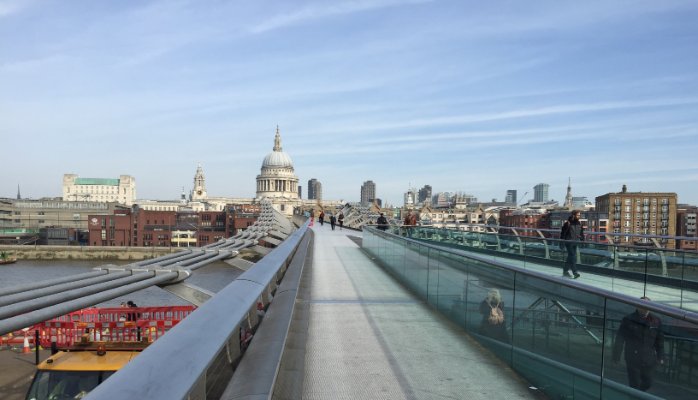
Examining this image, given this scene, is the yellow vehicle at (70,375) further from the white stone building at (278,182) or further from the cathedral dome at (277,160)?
the cathedral dome at (277,160)

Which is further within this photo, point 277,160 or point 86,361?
point 277,160

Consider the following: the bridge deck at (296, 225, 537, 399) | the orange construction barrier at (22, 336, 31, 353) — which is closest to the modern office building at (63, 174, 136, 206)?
the orange construction barrier at (22, 336, 31, 353)

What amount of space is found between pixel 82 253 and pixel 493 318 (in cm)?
7599

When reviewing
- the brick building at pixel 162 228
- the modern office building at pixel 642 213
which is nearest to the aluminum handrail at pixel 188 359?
the modern office building at pixel 642 213

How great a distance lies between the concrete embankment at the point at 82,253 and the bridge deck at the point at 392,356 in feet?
225

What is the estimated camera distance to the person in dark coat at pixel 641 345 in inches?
95.3

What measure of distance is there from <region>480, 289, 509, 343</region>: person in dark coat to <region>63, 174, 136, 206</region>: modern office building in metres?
193

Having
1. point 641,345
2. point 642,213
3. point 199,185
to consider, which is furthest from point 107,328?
point 199,185

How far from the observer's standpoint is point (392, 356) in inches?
151

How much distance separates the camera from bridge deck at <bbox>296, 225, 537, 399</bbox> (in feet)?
10.4

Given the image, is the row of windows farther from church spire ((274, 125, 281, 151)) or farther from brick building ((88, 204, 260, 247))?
church spire ((274, 125, 281, 151))

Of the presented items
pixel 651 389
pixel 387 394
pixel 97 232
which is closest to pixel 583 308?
pixel 651 389

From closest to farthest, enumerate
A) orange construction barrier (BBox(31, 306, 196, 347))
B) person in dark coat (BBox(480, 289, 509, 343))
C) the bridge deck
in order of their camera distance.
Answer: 1. the bridge deck
2. person in dark coat (BBox(480, 289, 509, 343))
3. orange construction barrier (BBox(31, 306, 196, 347))

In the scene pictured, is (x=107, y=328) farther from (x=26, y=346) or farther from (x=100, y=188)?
(x=100, y=188)
